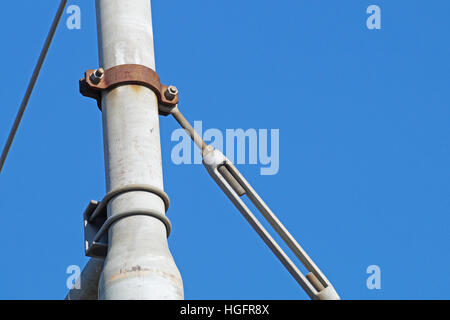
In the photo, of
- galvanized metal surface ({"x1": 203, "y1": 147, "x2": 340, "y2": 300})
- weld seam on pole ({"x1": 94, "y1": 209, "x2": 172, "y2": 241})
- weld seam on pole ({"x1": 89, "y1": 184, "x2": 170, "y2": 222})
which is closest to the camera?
weld seam on pole ({"x1": 94, "y1": 209, "x2": 172, "y2": 241})

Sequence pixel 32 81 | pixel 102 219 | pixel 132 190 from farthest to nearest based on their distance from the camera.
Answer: pixel 32 81, pixel 102 219, pixel 132 190

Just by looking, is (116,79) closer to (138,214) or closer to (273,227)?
(138,214)

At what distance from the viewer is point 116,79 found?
31.2 ft

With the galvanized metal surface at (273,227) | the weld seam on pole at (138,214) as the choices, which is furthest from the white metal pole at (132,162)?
the galvanized metal surface at (273,227)

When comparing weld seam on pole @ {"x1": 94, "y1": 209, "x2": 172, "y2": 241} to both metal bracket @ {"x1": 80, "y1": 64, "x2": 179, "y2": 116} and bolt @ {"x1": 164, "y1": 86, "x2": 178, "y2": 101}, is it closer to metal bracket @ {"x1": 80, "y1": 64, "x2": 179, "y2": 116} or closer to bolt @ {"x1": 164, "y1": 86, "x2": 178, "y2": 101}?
metal bracket @ {"x1": 80, "y1": 64, "x2": 179, "y2": 116}

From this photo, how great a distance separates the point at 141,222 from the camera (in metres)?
8.62

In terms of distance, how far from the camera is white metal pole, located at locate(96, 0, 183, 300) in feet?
26.9

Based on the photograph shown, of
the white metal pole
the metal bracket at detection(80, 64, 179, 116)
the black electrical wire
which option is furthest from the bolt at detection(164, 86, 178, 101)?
the black electrical wire

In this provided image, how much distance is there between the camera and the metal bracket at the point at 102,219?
8.72 meters

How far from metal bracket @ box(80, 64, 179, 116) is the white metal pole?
0.05 m

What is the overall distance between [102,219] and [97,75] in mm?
1142

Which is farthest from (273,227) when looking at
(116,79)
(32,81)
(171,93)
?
(32,81)
